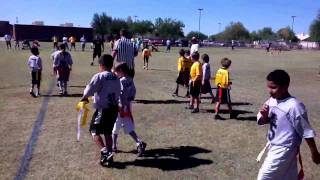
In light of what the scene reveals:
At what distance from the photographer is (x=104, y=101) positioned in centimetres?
685

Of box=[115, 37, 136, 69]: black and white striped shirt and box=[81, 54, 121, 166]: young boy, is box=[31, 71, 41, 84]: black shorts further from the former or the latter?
box=[81, 54, 121, 166]: young boy

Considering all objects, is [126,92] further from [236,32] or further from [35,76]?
[236,32]

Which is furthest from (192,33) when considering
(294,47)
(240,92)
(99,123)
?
(99,123)

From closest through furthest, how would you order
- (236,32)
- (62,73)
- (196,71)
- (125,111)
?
(125,111)
(196,71)
(62,73)
(236,32)

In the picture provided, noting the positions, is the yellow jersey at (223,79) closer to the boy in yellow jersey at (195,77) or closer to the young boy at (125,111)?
the boy in yellow jersey at (195,77)

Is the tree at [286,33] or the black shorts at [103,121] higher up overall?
the tree at [286,33]

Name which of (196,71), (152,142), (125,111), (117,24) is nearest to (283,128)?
(125,111)

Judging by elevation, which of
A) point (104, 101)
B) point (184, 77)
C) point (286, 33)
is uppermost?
point (286, 33)

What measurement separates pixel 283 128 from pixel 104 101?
9.86 feet

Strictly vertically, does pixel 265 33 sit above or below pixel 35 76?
above

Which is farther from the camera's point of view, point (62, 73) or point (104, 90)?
point (62, 73)

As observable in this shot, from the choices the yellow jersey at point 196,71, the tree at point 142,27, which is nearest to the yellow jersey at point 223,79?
the yellow jersey at point 196,71

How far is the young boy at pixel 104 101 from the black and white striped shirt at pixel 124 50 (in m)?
5.24

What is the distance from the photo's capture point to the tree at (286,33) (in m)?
147
